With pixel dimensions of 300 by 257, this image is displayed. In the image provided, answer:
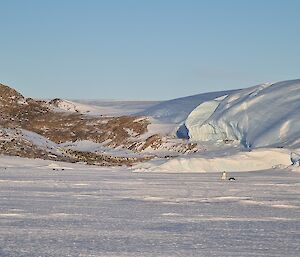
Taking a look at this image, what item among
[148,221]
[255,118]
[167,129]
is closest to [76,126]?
[167,129]

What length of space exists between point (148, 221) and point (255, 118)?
27726 millimetres

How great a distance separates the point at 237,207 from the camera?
38.4 feet

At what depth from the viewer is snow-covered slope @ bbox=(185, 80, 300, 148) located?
3344 cm

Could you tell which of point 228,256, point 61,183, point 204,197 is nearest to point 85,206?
point 204,197

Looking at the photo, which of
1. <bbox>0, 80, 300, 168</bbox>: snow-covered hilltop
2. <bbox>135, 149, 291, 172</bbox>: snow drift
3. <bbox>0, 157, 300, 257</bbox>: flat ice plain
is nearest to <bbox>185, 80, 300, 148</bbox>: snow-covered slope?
<bbox>0, 80, 300, 168</bbox>: snow-covered hilltop

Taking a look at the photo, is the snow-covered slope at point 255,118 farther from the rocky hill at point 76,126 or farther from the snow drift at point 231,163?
the snow drift at point 231,163

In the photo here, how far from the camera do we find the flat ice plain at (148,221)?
22.3ft

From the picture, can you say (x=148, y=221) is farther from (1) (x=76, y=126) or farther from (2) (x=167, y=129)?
(1) (x=76, y=126)

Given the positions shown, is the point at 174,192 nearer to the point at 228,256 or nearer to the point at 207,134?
the point at 228,256

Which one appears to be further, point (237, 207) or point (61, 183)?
point (61, 183)

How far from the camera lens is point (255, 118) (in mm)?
36312

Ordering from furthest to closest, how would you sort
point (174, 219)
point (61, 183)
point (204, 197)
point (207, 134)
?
point (207, 134), point (61, 183), point (204, 197), point (174, 219)

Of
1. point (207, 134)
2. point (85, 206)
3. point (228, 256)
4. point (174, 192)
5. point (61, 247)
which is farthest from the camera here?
point (207, 134)

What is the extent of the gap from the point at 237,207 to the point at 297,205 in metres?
1.26
